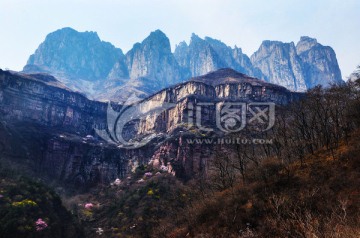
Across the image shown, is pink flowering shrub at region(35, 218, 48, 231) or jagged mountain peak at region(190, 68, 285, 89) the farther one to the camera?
jagged mountain peak at region(190, 68, 285, 89)

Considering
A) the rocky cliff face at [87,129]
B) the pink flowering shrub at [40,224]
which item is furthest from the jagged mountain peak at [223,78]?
the pink flowering shrub at [40,224]

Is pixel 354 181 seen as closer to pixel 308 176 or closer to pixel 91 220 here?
pixel 308 176

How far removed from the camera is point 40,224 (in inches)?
1618

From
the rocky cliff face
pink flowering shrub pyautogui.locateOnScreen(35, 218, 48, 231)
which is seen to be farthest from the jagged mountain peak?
pink flowering shrub pyautogui.locateOnScreen(35, 218, 48, 231)

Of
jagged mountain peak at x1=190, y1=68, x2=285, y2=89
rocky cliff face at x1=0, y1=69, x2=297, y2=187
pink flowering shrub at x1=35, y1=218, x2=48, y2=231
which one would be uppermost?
jagged mountain peak at x1=190, y1=68, x2=285, y2=89

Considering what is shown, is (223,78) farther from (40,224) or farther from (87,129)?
(40,224)

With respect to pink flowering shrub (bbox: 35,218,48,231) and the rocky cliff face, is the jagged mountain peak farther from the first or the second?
pink flowering shrub (bbox: 35,218,48,231)

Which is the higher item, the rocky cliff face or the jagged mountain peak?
the jagged mountain peak

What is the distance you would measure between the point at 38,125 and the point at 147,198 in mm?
75089

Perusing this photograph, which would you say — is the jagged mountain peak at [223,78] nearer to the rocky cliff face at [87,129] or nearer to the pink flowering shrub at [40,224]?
the rocky cliff face at [87,129]

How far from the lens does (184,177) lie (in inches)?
3354

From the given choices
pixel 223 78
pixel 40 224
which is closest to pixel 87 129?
pixel 223 78

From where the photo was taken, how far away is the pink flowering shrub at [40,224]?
4028 cm

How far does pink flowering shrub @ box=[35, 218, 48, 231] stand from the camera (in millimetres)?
40284
